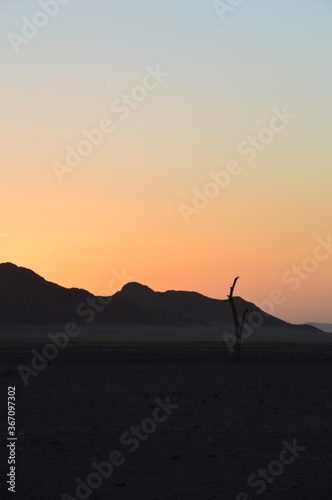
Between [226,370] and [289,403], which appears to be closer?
[289,403]

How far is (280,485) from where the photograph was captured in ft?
44.2

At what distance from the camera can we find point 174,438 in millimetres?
17719

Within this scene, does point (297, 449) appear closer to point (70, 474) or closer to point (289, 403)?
point (70, 474)

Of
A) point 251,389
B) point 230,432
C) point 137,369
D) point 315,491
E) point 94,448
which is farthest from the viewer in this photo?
point 137,369

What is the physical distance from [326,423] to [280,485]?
7030mm

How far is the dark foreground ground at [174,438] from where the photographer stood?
13250 millimetres

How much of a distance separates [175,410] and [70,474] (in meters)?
8.75

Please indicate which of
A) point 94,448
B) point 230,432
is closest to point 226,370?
point 230,432

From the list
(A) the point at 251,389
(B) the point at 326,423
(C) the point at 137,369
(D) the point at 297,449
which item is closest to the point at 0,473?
(D) the point at 297,449

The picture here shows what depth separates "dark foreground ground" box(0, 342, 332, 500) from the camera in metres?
13.2

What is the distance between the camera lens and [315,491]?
512 inches

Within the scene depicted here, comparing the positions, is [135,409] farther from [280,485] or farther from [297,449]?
[280,485]

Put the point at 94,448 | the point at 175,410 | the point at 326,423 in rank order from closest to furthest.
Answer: the point at 94,448 → the point at 326,423 → the point at 175,410

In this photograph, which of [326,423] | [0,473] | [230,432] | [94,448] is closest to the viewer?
[0,473]
